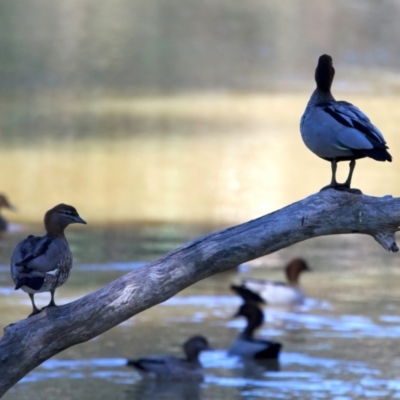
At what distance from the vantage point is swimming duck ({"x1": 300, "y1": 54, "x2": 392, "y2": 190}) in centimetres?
591

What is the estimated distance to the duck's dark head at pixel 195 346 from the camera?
9242 millimetres

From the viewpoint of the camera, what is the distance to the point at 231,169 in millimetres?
18594

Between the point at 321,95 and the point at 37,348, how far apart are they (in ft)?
7.03


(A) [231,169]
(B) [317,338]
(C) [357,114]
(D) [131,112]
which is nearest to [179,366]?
(B) [317,338]

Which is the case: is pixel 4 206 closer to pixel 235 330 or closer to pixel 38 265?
pixel 235 330

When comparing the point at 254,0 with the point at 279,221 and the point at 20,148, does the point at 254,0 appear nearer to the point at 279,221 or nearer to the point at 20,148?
the point at 20,148

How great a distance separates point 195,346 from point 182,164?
9754 mm

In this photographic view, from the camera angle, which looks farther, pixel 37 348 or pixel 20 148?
pixel 20 148

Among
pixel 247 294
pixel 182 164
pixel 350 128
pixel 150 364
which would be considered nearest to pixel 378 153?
pixel 350 128

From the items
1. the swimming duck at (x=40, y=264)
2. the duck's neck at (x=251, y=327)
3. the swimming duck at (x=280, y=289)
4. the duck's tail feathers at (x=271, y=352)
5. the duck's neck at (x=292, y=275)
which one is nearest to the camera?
the swimming duck at (x=40, y=264)

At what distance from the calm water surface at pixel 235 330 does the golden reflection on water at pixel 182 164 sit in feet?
6.17

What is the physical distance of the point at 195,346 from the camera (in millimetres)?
9422

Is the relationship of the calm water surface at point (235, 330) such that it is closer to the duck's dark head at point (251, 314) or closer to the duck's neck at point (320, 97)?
the duck's dark head at point (251, 314)

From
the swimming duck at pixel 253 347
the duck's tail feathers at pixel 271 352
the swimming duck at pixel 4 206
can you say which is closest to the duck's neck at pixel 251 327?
the swimming duck at pixel 253 347
